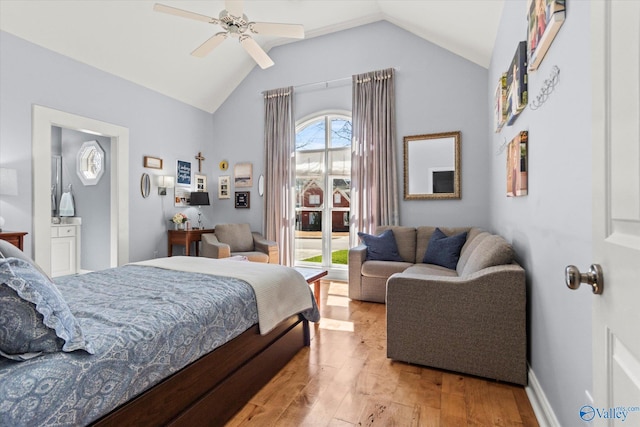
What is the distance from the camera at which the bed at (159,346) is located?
2.94 feet

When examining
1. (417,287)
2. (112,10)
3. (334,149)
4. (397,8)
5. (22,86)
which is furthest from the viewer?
(334,149)

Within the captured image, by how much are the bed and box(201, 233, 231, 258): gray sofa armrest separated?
76.9 inches

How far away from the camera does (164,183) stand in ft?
15.9

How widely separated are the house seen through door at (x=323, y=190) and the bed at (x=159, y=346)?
2.58 metres

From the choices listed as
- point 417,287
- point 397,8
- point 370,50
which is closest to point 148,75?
point 370,50

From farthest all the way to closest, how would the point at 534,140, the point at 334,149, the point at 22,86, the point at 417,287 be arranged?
the point at 334,149
the point at 22,86
the point at 417,287
the point at 534,140

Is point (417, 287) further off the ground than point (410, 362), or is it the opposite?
point (417, 287)

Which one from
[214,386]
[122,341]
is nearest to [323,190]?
[214,386]

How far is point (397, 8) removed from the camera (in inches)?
154

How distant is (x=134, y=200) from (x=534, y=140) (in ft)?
15.5

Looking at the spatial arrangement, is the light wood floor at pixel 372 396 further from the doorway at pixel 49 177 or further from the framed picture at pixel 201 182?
the framed picture at pixel 201 182

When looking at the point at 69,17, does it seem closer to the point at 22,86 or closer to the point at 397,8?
the point at 22,86

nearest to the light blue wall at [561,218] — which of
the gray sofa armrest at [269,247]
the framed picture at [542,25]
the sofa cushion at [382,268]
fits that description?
the framed picture at [542,25]

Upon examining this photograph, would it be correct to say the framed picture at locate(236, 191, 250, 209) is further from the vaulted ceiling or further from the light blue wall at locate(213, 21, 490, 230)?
the vaulted ceiling
